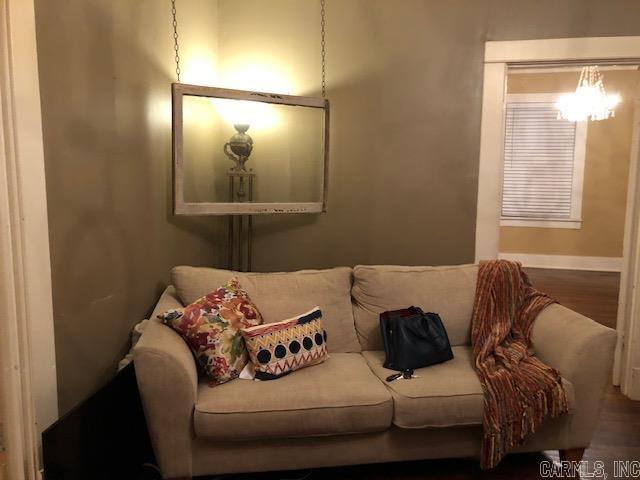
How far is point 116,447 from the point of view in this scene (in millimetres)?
1987

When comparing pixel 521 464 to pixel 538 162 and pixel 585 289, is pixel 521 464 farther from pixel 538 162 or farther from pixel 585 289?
pixel 538 162

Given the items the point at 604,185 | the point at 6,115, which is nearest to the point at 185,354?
the point at 6,115

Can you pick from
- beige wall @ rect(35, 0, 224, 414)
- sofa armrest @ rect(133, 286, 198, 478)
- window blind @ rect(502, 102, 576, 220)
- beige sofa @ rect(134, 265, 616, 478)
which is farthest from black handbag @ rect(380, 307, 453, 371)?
window blind @ rect(502, 102, 576, 220)

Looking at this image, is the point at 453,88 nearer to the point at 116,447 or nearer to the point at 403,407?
the point at 403,407

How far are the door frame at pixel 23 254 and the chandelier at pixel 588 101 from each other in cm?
573

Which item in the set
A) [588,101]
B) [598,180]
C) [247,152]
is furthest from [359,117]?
[598,180]

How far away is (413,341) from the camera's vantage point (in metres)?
2.29

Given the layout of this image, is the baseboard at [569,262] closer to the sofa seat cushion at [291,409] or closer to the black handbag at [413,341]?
the black handbag at [413,341]

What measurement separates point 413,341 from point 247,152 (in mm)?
1474

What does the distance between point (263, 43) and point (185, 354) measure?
2.04 meters

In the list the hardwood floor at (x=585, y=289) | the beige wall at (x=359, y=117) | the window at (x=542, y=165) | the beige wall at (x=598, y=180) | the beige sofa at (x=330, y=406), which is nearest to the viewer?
the beige sofa at (x=330, y=406)

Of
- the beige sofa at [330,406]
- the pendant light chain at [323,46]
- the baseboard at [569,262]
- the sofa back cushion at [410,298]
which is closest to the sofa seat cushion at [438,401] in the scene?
the beige sofa at [330,406]

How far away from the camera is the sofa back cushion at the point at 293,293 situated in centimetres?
244

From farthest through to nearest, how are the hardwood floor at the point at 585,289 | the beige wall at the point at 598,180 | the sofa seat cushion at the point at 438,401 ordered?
the beige wall at the point at 598,180, the hardwood floor at the point at 585,289, the sofa seat cushion at the point at 438,401
